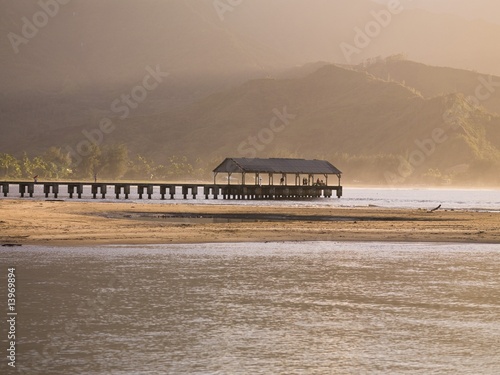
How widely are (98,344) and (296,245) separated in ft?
82.0

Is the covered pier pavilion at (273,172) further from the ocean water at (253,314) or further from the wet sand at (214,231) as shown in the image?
the ocean water at (253,314)

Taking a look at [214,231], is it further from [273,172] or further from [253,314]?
[273,172]

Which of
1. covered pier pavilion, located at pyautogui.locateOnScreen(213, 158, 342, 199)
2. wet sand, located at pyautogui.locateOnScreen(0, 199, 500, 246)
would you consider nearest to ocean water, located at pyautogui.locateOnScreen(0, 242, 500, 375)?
wet sand, located at pyautogui.locateOnScreen(0, 199, 500, 246)

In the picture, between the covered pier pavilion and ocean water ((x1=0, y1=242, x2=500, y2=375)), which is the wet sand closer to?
ocean water ((x1=0, y1=242, x2=500, y2=375))

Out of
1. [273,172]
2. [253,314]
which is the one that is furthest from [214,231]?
[273,172]

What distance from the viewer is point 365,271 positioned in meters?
28.3

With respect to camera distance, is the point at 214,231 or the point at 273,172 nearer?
the point at 214,231

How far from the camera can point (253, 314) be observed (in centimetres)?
1917

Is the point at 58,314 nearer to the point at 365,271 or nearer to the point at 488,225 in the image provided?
the point at 365,271

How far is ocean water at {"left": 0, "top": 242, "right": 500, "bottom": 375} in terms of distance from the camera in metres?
14.4

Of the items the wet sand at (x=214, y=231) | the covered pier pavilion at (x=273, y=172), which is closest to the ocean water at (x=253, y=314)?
the wet sand at (x=214, y=231)

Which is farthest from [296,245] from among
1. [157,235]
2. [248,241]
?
[157,235]

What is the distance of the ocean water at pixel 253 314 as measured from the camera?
47.2 feet

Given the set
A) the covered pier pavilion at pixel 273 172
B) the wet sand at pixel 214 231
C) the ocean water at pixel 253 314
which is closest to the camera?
the ocean water at pixel 253 314
